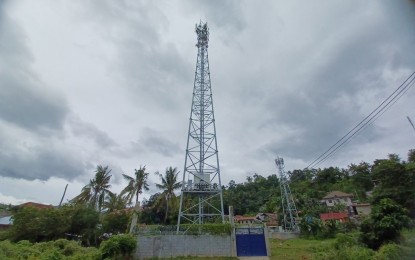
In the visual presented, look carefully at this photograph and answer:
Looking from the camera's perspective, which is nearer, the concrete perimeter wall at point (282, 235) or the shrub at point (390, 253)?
the shrub at point (390, 253)

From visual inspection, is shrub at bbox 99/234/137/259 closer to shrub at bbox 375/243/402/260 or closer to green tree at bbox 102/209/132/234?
green tree at bbox 102/209/132/234

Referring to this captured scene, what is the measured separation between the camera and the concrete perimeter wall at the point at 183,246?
15.3m

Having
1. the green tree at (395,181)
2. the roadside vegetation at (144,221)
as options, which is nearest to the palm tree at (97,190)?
the roadside vegetation at (144,221)

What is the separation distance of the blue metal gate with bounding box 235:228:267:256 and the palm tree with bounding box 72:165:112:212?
19.6 metres

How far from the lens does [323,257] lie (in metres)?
12.2

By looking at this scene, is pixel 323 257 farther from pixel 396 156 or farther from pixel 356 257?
pixel 396 156

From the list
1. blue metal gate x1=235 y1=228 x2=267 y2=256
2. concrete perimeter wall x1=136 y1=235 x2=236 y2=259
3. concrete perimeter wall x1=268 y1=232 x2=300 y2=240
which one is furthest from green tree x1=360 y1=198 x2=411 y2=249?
concrete perimeter wall x1=268 y1=232 x2=300 y2=240

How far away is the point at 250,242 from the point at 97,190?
2151 centimetres

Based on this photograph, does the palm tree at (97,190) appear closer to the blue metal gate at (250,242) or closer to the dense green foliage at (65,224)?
the dense green foliage at (65,224)

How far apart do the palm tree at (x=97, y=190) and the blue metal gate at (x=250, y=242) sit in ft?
64.3

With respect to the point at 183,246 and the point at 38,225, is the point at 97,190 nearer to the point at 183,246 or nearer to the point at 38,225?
the point at 38,225

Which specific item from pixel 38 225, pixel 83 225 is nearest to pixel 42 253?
pixel 38 225

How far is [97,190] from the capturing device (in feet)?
101

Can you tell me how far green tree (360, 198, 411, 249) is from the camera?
44.2 ft
